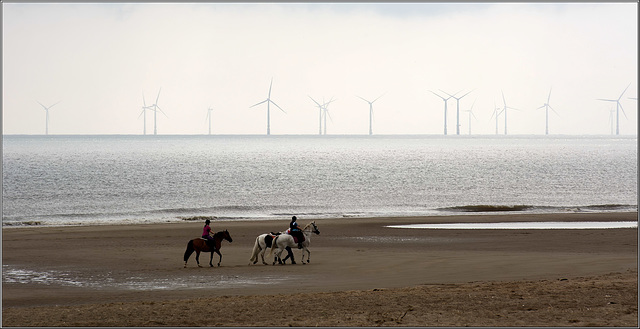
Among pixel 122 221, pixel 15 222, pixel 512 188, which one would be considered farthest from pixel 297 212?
pixel 512 188

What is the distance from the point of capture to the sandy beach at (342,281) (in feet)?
57.7

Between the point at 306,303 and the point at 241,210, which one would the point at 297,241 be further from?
the point at 241,210

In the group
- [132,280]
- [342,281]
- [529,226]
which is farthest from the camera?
[529,226]

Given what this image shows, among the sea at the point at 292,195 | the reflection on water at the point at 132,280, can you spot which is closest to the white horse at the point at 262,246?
→ the reflection on water at the point at 132,280

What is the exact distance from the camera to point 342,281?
80.4 ft

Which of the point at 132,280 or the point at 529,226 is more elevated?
the point at 529,226

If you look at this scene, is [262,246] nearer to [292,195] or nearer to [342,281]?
[342,281]

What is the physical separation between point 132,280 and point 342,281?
7063 millimetres

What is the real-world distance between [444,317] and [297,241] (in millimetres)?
12292

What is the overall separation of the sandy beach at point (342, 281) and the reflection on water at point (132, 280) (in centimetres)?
6

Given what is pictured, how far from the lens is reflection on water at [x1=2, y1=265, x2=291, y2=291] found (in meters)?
24.1

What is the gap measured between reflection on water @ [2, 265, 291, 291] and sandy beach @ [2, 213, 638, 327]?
0.06 m

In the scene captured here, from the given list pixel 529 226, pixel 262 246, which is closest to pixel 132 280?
pixel 262 246

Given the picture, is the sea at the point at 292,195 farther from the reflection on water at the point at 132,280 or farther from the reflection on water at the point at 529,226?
the reflection on water at the point at 132,280
